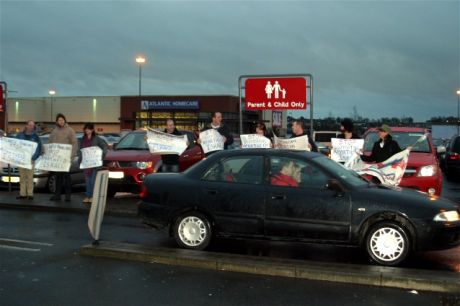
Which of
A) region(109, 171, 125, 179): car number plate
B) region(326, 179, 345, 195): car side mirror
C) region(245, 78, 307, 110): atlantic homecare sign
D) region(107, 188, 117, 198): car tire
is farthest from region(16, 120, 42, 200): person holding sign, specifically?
region(326, 179, 345, 195): car side mirror

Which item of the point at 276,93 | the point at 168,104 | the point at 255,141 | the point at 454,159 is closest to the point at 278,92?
the point at 276,93

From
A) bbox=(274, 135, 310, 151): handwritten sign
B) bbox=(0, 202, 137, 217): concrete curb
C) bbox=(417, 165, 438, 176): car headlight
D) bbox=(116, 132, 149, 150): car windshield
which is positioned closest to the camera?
bbox=(274, 135, 310, 151): handwritten sign

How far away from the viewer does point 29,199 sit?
12.8m

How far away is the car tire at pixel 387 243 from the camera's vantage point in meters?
6.76

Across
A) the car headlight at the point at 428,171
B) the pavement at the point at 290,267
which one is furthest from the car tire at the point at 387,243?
the car headlight at the point at 428,171

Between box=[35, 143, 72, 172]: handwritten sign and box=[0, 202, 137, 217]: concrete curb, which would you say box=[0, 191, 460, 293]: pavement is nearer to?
box=[0, 202, 137, 217]: concrete curb

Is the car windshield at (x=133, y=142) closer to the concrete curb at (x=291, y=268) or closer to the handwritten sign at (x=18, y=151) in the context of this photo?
the handwritten sign at (x=18, y=151)

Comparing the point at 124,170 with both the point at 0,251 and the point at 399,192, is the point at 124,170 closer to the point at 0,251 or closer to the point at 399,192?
the point at 0,251

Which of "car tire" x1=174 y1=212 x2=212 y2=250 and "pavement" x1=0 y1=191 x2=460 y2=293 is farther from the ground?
"car tire" x1=174 y1=212 x2=212 y2=250

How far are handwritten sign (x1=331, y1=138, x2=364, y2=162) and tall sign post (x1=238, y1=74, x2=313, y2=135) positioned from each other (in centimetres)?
149

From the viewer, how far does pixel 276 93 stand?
12.8 m

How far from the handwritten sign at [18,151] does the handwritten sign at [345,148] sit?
690 centimetres

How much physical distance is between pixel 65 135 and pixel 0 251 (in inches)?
203

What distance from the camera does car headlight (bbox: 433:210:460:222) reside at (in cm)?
671
